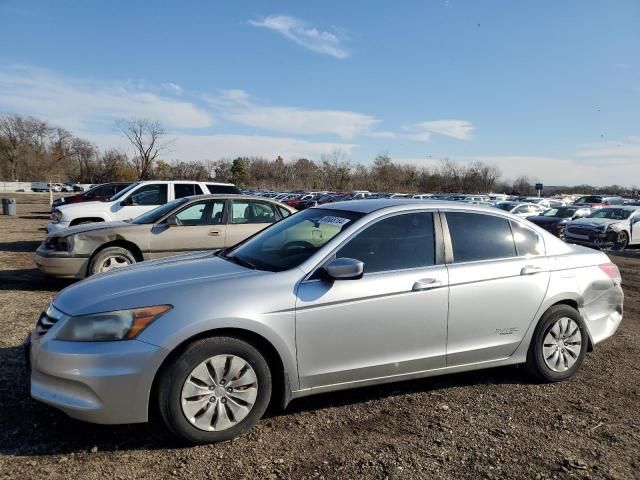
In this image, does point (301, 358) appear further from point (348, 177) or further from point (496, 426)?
point (348, 177)

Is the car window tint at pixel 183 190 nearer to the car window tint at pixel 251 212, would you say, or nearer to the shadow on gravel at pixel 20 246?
the car window tint at pixel 251 212

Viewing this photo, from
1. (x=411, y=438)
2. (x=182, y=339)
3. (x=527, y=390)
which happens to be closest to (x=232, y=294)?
(x=182, y=339)

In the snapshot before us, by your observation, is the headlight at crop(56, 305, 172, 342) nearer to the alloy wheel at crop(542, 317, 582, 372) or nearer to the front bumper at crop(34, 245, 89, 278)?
the alloy wheel at crop(542, 317, 582, 372)

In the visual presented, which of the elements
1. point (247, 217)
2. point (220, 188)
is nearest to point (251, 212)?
point (247, 217)

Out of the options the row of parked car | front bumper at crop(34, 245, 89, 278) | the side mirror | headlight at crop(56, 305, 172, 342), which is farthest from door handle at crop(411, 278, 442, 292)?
front bumper at crop(34, 245, 89, 278)

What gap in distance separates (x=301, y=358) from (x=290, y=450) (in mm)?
584

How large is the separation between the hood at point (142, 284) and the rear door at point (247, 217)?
421 cm

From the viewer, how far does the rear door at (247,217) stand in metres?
8.21

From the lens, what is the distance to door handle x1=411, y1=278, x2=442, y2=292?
12.0 ft

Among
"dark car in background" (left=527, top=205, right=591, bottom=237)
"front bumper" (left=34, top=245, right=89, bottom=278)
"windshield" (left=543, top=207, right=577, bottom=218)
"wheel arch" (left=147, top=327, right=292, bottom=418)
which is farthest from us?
"windshield" (left=543, top=207, right=577, bottom=218)

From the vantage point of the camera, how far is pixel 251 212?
8.52 metres

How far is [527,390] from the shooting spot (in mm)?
4172

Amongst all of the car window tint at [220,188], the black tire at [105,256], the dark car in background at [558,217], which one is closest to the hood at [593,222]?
the dark car in background at [558,217]

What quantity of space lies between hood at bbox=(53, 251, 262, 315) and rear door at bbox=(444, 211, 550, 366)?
163 cm
